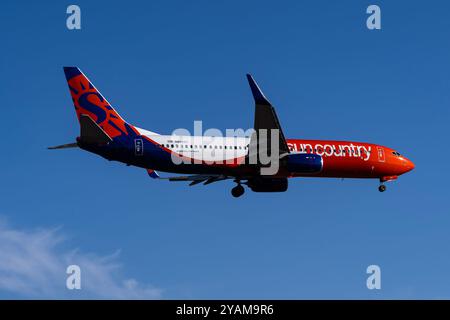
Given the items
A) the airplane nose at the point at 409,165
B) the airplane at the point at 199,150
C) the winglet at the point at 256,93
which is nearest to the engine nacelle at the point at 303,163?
the airplane at the point at 199,150

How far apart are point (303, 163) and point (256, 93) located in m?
10.5

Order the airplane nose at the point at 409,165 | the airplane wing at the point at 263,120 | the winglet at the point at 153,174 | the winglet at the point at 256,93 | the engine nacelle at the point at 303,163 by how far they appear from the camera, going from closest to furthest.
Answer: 1. the winglet at the point at 256,93
2. the airplane wing at the point at 263,120
3. the engine nacelle at the point at 303,163
4. the winglet at the point at 153,174
5. the airplane nose at the point at 409,165

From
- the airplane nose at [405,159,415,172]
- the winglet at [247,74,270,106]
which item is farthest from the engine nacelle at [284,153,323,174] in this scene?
the airplane nose at [405,159,415,172]

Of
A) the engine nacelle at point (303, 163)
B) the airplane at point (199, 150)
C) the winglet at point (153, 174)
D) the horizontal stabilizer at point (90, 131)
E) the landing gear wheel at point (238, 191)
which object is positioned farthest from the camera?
the winglet at point (153, 174)

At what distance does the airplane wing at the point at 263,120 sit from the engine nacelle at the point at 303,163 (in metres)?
0.69

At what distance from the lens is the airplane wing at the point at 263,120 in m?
48.0

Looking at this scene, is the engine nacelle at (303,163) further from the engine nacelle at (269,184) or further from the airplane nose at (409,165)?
the airplane nose at (409,165)

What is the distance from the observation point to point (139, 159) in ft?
181

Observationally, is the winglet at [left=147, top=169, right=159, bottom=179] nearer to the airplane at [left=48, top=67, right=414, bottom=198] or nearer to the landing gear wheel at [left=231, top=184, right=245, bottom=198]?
the airplane at [left=48, top=67, right=414, bottom=198]

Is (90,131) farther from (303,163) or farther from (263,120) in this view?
(303,163)

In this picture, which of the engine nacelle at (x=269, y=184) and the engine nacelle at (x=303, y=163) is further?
the engine nacelle at (x=269, y=184)

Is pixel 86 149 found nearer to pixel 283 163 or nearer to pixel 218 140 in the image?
pixel 218 140

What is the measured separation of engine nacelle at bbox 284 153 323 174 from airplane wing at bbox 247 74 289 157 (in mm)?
687

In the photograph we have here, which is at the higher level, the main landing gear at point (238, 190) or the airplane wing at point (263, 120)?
the airplane wing at point (263, 120)
